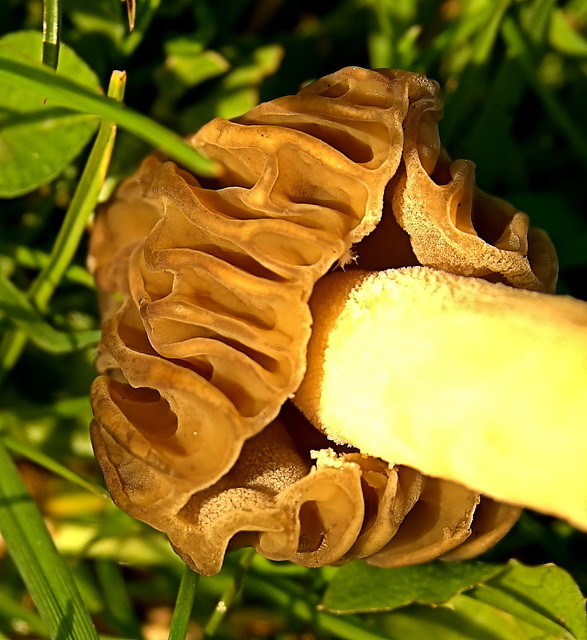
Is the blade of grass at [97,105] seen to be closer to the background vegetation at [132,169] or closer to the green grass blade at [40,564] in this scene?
the background vegetation at [132,169]

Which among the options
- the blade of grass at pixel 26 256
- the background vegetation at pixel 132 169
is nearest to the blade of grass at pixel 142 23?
the background vegetation at pixel 132 169

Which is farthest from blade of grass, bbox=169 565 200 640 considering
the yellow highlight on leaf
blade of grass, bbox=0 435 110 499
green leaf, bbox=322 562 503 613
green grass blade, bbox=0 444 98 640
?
the yellow highlight on leaf

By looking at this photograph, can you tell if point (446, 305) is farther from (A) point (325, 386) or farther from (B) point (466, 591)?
(B) point (466, 591)

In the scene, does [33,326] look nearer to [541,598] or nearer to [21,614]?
[21,614]

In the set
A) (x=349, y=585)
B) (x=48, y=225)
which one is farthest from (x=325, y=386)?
(x=48, y=225)

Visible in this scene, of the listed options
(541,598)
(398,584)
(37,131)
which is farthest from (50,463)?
(541,598)

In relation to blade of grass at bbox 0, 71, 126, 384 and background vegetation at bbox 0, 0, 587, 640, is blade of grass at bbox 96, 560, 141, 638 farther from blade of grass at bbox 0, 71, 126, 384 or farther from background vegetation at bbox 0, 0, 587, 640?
blade of grass at bbox 0, 71, 126, 384
